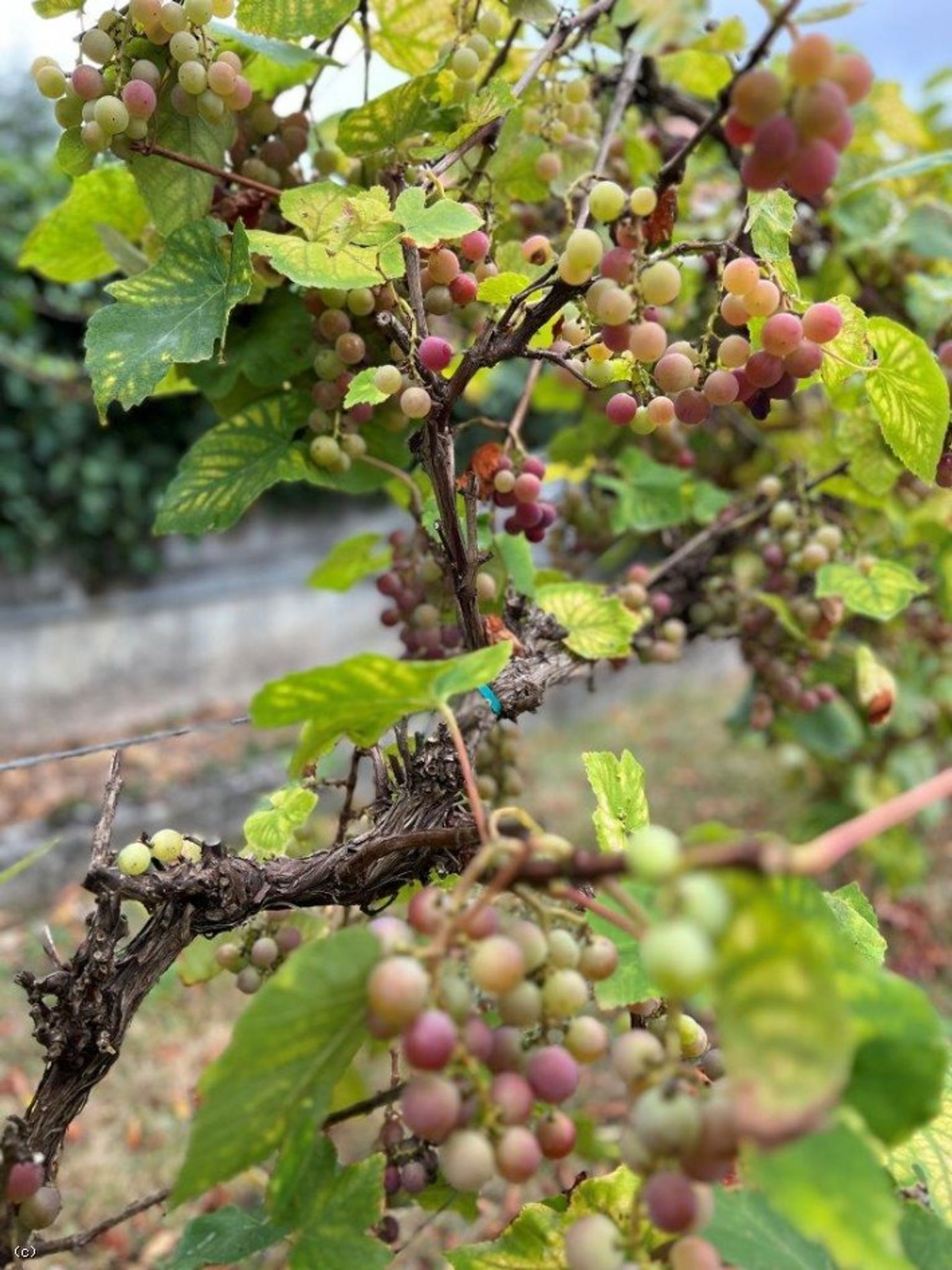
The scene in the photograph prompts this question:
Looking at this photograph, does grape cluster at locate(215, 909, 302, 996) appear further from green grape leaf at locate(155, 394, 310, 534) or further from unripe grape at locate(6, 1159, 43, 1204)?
green grape leaf at locate(155, 394, 310, 534)

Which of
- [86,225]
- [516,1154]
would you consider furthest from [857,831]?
[86,225]

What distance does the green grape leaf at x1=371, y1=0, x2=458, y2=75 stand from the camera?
2.91 ft

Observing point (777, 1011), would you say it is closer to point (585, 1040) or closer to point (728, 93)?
point (585, 1040)

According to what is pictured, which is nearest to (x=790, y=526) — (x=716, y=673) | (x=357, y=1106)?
(x=357, y=1106)

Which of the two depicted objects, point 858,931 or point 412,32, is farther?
point 412,32

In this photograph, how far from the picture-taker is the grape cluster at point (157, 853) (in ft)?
1.94

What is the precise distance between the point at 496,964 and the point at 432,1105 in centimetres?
5

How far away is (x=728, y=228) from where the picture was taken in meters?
1.58

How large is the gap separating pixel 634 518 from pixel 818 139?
852mm

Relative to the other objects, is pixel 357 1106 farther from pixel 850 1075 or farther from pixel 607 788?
pixel 850 1075

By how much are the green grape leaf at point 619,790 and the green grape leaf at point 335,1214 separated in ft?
0.72

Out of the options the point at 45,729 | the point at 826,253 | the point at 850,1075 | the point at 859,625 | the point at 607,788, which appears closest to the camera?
the point at 850,1075

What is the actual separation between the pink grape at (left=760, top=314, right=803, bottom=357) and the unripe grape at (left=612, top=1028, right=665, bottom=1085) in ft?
1.25

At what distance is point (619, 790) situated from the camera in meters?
0.63
